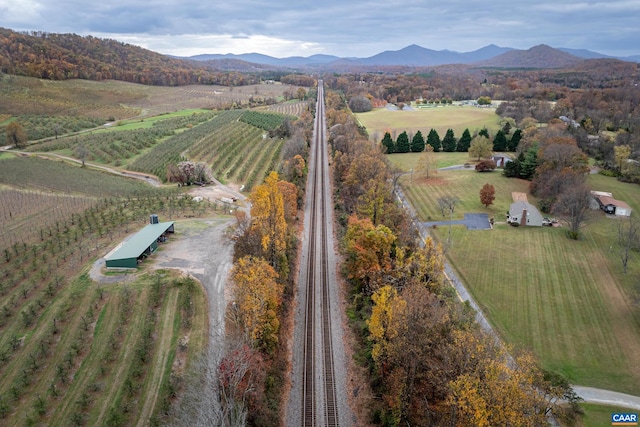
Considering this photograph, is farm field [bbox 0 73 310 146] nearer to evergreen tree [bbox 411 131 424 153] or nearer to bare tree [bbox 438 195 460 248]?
evergreen tree [bbox 411 131 424 153]

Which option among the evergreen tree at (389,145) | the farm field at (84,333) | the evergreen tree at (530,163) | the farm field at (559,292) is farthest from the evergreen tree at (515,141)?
the farm field at (84,333)

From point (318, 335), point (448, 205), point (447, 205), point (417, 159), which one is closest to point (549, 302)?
point (318, 335)

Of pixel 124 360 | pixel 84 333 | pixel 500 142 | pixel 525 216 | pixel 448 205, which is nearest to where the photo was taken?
pixel 124 360

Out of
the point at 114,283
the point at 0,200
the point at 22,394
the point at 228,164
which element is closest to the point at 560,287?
the point at 114,283

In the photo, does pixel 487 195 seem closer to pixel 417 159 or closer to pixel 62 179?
pixel 417 159

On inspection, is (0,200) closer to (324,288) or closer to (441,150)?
(324,288)

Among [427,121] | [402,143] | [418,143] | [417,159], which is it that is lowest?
[417,159]

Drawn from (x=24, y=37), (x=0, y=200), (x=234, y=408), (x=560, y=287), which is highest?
(x=24, y=37)
